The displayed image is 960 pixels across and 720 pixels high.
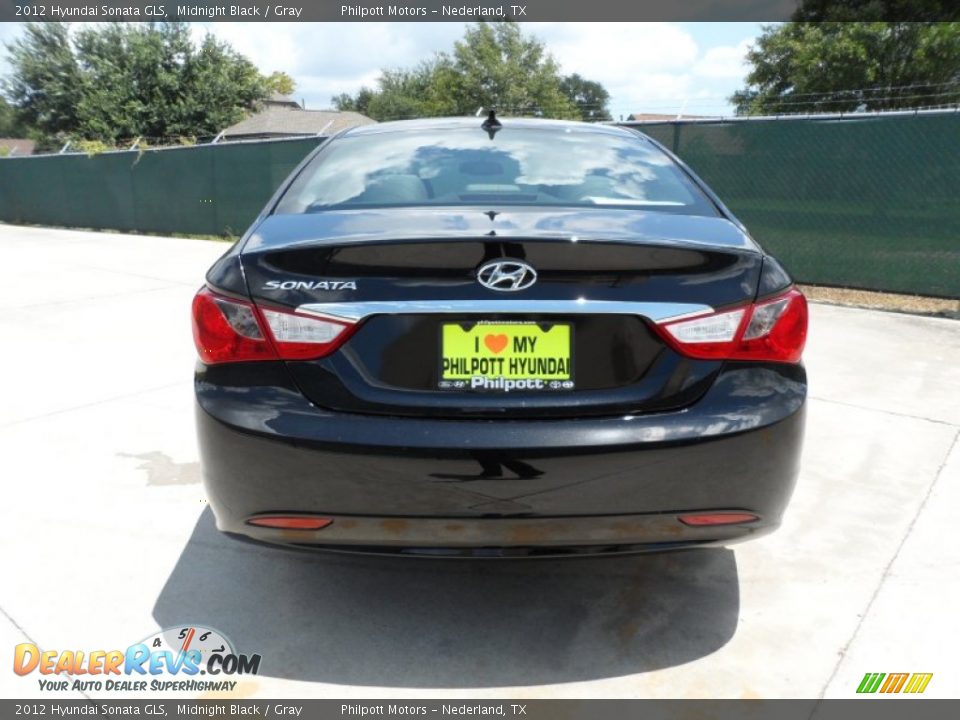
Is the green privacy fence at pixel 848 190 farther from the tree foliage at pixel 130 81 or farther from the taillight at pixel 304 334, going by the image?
the tree foliage at pixel 130 81

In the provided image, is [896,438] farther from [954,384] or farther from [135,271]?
[135,271]

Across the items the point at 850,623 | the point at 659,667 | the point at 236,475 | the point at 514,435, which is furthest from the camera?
the point at 850,623

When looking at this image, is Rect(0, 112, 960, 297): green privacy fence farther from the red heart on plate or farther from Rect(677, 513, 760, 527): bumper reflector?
the red heart on plate

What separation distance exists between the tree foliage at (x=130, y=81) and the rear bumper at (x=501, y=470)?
43.3 meters

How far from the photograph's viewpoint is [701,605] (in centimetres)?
269

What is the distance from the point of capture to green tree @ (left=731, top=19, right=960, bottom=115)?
1267 inches

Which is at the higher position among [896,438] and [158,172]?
[896,438]

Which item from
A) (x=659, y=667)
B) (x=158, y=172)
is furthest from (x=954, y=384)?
(x=158, y=172)

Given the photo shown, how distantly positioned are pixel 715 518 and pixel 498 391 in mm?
677

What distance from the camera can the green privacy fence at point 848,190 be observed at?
7.73 meters

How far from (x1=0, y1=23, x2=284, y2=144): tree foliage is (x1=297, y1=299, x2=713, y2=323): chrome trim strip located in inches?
1707

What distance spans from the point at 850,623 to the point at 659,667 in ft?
2.26

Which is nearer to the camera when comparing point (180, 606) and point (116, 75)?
point (180, 606)

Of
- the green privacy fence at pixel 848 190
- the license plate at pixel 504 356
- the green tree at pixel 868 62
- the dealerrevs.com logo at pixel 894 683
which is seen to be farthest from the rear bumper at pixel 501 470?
the green tree at pixel 868 62
